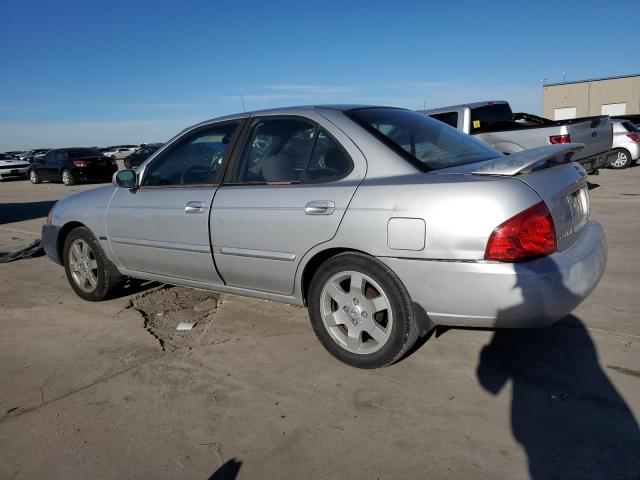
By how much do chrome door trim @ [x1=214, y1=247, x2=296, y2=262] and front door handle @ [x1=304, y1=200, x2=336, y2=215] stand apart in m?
0.32

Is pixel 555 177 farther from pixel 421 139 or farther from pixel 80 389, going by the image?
pixel 80 389

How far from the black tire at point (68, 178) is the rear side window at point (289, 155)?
1867 centimetres

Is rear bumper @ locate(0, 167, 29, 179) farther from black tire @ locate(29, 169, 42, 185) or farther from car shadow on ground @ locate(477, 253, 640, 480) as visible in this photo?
car shadow on ground @ locate(477, 253, 640, 480)

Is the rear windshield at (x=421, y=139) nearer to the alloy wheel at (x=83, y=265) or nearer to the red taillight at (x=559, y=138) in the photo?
the alloy wheel at (x=83, y=265)

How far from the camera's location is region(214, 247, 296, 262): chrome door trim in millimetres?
3341

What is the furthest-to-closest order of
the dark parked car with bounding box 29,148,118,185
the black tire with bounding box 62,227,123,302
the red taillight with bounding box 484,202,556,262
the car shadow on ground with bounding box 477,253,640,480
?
the dark parked car with bounding box 29,148,118,185 < the black tire with bounding box 62,227,123,302 < the red taillight with bounding box 484,202,556,262 < the car shadow on ground with bounding box 477,253,640,480

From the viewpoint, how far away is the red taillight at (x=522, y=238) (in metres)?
2.59

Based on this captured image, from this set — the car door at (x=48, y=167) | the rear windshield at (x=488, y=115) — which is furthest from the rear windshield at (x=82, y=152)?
the rear windshield at (x=488, y=115)

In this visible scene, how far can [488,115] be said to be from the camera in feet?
31.8

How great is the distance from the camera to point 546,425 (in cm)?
254

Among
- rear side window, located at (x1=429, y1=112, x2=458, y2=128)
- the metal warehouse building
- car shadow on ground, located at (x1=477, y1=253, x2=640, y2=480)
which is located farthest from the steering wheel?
the metal warehouse building

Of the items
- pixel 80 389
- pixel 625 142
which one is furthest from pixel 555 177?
pixel 625 142

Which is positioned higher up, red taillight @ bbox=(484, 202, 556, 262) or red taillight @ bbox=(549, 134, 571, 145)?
red taillight @ bbox=(549, 134, 571, 145)

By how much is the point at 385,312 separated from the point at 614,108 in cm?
4751
